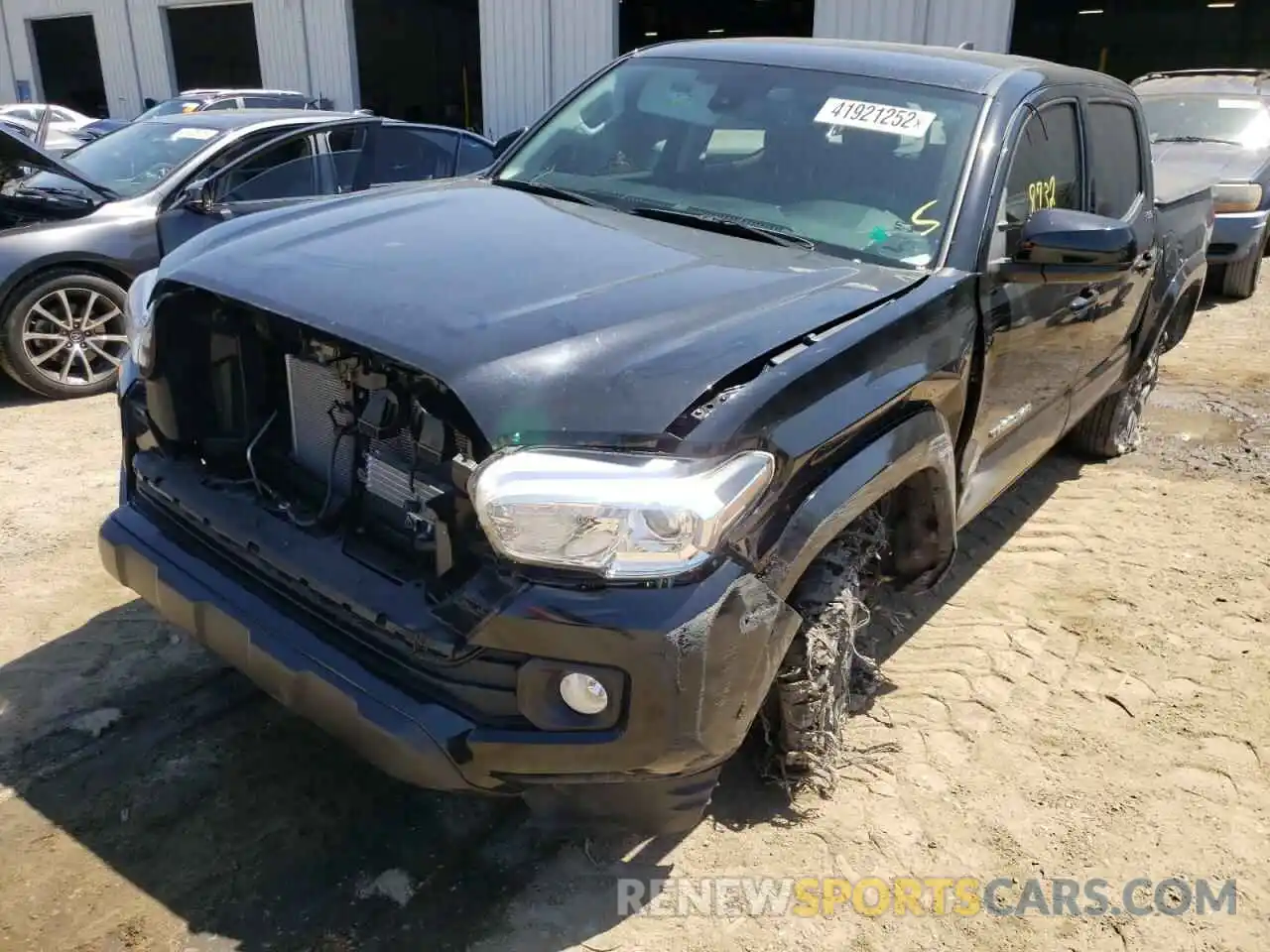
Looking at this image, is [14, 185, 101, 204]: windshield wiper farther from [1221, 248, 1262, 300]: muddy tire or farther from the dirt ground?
[1221, 248, 1262, 300]: muddy tire

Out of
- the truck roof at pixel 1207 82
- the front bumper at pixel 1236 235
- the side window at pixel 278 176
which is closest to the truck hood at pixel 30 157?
the side window at pixel 278 176

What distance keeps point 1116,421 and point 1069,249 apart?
263 cm

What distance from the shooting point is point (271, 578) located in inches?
93.0

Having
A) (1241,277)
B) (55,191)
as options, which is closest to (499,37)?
(1241,277)

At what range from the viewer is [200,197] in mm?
5859

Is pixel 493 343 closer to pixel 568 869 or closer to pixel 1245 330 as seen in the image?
pixel 568 869

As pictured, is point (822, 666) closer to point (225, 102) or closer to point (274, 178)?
point (274, 178)

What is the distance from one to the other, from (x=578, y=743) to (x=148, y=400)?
1.53m

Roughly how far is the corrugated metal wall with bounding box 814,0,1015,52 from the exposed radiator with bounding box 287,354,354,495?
40.8ft

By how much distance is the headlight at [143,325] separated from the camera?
2.63 meters

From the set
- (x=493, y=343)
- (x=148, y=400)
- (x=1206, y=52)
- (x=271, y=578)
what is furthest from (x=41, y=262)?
(x=1206, y=52)

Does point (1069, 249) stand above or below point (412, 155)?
above

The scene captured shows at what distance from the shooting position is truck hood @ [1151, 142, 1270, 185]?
8664 mm

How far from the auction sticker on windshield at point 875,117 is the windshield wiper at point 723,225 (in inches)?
18.8
